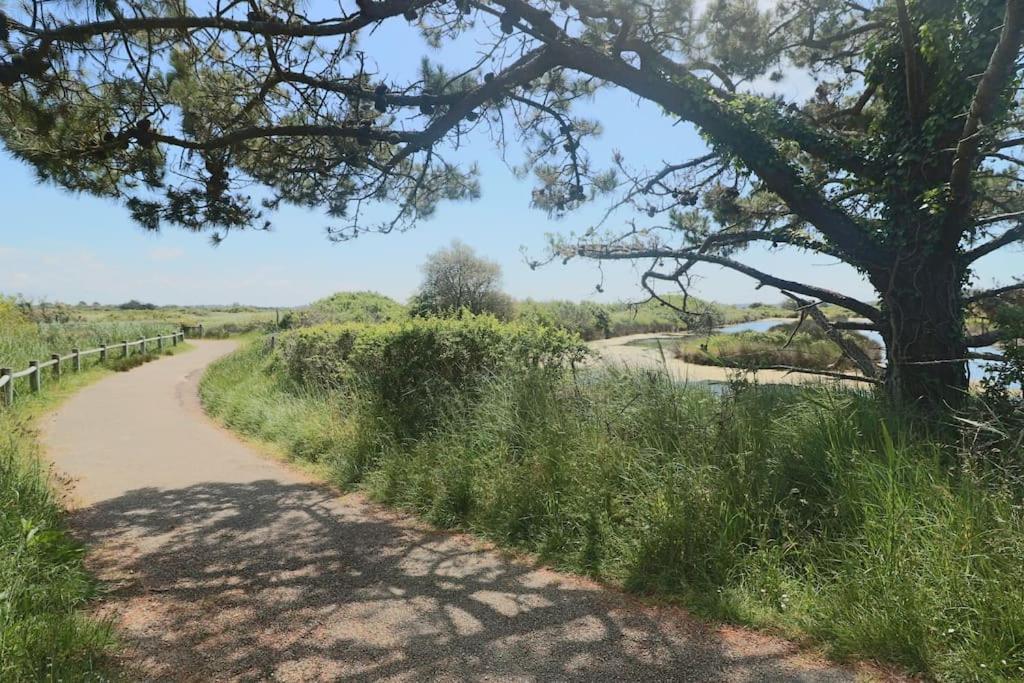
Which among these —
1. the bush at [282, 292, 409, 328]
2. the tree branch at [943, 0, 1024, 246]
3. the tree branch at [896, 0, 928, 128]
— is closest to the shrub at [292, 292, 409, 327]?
the bush at [282, 292, 409, 328]

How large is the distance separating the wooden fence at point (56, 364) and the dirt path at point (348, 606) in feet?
23.4

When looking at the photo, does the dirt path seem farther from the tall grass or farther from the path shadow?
the tall grass

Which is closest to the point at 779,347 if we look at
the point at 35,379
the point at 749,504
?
the point at 749,504

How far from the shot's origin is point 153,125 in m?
6.12

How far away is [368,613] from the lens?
3.76 metres

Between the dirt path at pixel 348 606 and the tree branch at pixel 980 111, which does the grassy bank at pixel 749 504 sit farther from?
the tree branch at pixel 980 111

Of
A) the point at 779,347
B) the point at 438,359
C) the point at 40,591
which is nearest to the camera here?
the point at 40,591

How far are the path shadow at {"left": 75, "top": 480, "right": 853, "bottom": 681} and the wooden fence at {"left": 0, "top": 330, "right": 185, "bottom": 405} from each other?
8.36 metres

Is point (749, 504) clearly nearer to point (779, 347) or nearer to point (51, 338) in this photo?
point (779, 347)

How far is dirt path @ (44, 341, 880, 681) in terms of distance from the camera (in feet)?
10.2

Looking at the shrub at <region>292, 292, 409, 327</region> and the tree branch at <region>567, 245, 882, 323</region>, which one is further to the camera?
the shrub at <region>292, 292, 409, 327</region>

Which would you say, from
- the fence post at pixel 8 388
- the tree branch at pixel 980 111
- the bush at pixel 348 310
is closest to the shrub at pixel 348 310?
the bush at pixel 348 310

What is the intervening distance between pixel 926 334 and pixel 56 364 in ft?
59.8

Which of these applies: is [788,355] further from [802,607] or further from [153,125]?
[153,125]
